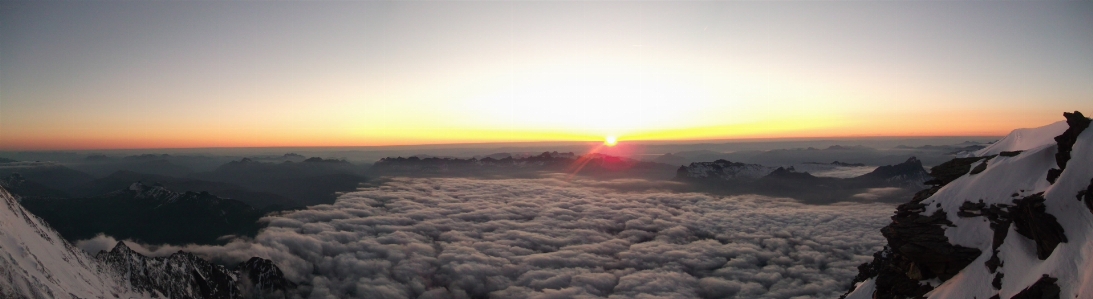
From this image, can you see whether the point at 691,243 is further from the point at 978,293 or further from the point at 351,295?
the point at 978,293

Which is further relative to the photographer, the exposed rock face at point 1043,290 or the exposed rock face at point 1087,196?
the exposed rock face at point 1087,196

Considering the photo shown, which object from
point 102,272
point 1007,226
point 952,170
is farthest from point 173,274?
point 952,170

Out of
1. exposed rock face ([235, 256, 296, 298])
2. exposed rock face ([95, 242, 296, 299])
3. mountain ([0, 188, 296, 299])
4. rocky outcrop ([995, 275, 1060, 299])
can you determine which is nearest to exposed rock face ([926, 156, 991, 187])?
rocky outcrop ([995, 275, 1060, 299])

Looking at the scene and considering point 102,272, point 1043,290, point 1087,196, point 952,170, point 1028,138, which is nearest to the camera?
point 1043,290

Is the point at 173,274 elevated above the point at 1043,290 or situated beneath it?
situated beneath

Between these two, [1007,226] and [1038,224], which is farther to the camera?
[1007,226]

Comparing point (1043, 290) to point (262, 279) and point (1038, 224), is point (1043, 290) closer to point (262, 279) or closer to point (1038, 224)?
point (1038, 224)

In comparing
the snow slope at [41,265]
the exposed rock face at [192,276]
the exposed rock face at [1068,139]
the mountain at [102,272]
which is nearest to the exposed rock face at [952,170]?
the exposed rock face at [1068,139]

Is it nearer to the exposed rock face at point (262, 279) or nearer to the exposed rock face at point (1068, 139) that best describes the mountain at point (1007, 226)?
the exposed rock face at point (1068, 139)
